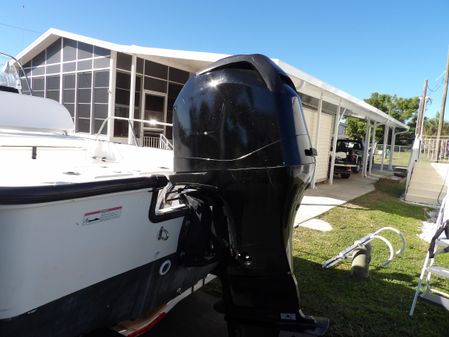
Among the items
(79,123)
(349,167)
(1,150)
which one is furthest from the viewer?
(349,167)

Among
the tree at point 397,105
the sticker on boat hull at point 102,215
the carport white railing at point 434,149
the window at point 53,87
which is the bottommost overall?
the sticker on boat hull at point 102,215

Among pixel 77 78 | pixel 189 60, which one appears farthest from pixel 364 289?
pixel 77 78

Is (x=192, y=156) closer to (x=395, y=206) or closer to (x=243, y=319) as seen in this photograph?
(x=243, y=319)

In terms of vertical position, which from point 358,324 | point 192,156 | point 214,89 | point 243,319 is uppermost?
point 214,89

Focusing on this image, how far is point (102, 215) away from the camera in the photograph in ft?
5.57

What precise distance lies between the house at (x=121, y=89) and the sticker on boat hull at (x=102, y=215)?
304 inches

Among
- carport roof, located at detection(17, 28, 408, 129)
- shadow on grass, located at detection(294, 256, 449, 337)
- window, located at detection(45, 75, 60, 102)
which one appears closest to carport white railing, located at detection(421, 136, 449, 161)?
carport roof, located at detection(17, 28, 408, 129)

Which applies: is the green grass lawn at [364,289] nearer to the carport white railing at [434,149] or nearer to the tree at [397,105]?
the carport white railing at [434,149]

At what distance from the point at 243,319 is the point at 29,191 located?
1.36 m

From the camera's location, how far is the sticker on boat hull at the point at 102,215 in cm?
163

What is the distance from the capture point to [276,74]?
2.01 metres

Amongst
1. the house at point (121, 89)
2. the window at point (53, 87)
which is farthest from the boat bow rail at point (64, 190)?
the window at point (53, 87)

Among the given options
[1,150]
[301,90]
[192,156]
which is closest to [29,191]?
[192,156]

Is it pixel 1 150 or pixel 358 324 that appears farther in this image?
pixel 358 324
